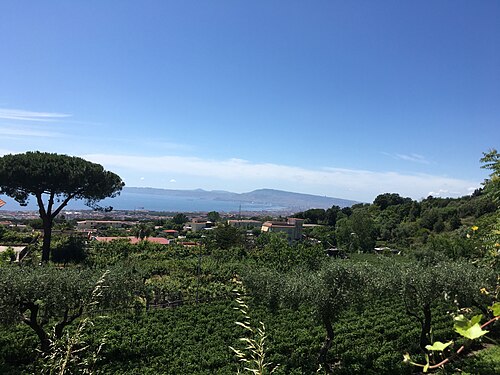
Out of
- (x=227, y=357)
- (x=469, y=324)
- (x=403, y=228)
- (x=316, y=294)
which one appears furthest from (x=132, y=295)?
(x=403, y=228)

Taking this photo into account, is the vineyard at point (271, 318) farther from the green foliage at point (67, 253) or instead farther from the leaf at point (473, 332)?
the green foliage at point (67, 253)

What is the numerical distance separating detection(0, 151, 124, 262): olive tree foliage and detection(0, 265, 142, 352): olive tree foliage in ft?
65.0

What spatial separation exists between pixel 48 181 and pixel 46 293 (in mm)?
21860

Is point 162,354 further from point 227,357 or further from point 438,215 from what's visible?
point 438,215

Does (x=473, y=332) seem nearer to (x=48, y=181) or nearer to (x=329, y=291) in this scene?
(x=329, y=291)

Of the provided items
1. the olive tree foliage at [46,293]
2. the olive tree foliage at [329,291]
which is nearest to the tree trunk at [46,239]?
the olive tree foliage at [46,293]

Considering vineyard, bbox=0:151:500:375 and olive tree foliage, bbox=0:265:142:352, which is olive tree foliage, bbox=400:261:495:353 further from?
olive tree foliage, bbox=0:265:142:352

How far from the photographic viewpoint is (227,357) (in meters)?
12.7

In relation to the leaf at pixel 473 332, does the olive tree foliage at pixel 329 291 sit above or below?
below

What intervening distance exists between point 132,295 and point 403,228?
61.7 metres

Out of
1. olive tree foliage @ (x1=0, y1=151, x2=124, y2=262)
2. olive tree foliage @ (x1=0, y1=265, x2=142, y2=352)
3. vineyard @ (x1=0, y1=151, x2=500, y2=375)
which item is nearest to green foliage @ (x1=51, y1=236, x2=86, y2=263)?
olive tree foliage @ (x1=0, y1=151, x2=124, y2=262)

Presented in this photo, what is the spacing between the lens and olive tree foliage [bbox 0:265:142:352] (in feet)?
37.0

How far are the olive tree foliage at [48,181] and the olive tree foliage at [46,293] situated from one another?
65.0ft

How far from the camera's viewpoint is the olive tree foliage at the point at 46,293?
37.0 ft
